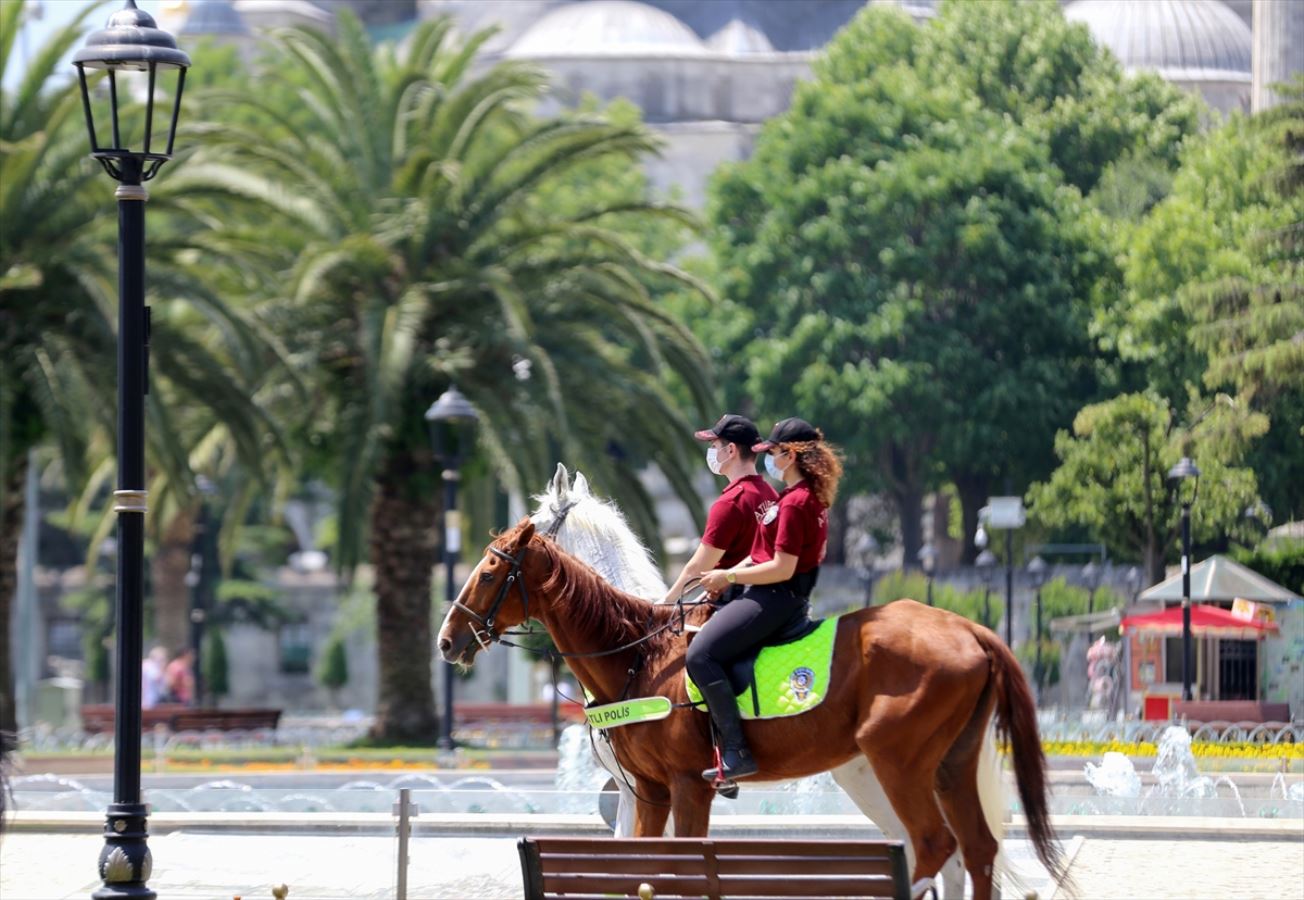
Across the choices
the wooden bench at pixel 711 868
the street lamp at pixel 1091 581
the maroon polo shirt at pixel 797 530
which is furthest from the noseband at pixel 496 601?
the street lamp at pixel 1091 581

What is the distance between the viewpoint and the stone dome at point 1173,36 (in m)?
42.5

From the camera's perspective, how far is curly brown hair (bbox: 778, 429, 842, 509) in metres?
10.4

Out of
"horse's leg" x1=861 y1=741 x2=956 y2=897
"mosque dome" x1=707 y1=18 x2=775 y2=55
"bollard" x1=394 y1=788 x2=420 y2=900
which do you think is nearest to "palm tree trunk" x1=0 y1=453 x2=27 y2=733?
"bollard" x1=394 y1=788 x2=420 y2=900

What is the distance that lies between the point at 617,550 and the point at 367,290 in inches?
660

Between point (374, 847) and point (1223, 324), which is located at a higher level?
point (1223, 324)

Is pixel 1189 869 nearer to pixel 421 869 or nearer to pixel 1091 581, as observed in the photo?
pixel 421 869

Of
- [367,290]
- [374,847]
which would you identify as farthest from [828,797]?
[367,290]

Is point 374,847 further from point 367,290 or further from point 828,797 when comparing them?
point 367,290

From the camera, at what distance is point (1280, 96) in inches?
1184

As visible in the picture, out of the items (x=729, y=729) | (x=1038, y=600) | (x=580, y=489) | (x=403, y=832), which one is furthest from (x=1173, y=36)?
(x=729, y=729)

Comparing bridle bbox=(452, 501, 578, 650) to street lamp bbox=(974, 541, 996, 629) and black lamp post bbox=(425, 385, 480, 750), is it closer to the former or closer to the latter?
black lamp post bbox=(425, 385, 480, 750)

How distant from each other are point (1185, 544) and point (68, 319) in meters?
13.1

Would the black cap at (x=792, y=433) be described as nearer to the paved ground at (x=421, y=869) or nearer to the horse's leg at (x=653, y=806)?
the horse's leg at (x=653, y=806)

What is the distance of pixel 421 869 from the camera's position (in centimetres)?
1276
